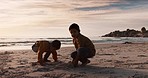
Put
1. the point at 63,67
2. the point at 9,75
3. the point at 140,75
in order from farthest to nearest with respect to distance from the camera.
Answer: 1. the point at 63,67
2. the point at 9,75
3. the point at 140,75

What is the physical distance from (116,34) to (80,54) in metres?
78.6

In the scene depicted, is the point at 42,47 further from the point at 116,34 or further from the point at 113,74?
the point at 116,34

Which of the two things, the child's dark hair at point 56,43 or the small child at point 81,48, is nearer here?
the small child at point 81,48

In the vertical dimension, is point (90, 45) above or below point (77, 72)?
above

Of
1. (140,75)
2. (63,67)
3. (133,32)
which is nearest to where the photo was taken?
(140,75)

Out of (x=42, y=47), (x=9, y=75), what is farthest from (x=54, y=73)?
(x=42, y=47)

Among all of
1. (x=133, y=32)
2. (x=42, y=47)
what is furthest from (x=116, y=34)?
(x=42, y=47)

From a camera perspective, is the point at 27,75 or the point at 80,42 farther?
the point at 80,42

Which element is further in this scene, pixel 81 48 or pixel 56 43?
pixel 56 43

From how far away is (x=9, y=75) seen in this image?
19.8 ft

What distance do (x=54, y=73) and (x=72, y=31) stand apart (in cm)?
144

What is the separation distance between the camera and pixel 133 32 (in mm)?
82312

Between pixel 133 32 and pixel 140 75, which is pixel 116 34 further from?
pixel 140 75

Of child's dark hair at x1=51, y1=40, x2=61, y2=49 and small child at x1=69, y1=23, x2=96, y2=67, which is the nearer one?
small child at x1=69, y1=23, x2=96, y2=67
